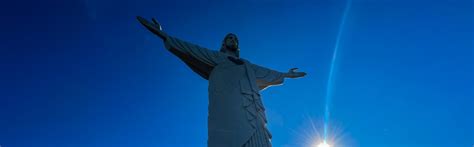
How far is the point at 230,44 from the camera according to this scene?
10453 millimetres

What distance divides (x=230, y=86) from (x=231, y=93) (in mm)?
239

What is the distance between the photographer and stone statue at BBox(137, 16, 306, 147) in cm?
765

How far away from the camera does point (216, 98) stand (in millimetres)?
8312

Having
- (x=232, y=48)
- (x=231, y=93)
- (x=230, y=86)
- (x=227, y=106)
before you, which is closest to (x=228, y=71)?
(x=230, y=86)

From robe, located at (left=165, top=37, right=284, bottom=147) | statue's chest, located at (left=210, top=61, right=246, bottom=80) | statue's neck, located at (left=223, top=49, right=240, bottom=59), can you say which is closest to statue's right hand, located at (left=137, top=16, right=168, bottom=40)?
robe, located at (left=165, top=37, right=284, bottom=147)

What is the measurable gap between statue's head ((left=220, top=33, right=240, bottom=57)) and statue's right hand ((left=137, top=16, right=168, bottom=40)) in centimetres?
193

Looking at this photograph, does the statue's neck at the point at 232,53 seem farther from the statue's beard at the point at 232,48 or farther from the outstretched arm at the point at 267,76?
the outstretched arm at the point at 267,76

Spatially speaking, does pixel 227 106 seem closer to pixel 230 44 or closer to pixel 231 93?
pixel 231 93

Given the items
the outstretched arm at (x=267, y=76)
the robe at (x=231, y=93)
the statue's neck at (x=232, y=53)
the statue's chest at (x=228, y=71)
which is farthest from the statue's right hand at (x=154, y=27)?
the outstretched arm at (x=267, y=76)

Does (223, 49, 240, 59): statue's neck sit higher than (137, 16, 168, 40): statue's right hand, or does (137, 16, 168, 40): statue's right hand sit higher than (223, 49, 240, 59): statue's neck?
(223, 49, 240, 59): statue's neck

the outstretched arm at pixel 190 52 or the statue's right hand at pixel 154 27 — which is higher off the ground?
the statue's right hand at pixel 154 27

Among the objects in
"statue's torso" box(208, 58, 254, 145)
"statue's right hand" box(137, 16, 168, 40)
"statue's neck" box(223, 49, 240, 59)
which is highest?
"statue's neck" box(223, 49, 240, 59)

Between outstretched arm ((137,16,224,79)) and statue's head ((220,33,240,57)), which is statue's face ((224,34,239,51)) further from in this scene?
outstretched arm ((137,16,224,79))

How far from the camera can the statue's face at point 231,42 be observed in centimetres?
1045
